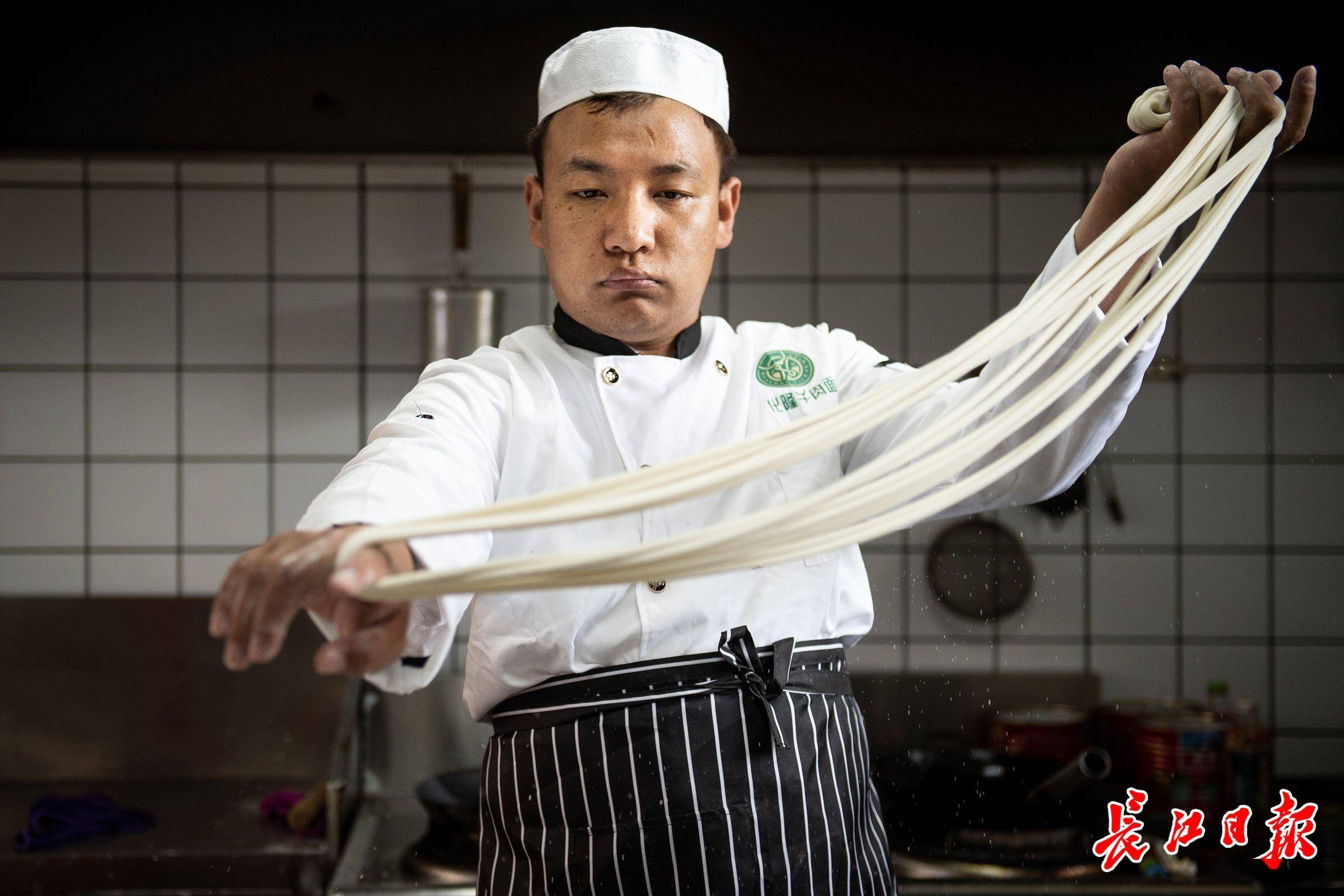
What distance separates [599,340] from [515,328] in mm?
1328

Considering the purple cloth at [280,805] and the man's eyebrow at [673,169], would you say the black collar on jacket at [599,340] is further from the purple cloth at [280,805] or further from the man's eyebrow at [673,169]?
the purple cloth at [280,805]

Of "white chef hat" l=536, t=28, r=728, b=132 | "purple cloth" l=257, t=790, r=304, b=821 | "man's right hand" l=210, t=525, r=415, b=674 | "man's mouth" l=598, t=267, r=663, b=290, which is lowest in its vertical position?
"purple cloth" l=257, t=790, r=304, b=821

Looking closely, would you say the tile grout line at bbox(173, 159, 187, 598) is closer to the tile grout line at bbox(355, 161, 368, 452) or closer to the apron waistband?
the tile grout line at bbox(355, 161, 368, 452)

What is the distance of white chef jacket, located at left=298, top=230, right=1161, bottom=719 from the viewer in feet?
2.40

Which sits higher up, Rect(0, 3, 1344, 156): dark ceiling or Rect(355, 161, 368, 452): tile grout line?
Rect(0, 3, 1344, 156): dark ceiling

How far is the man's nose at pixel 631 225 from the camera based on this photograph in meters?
0.76

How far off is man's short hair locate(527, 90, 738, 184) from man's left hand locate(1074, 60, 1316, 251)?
288 mm

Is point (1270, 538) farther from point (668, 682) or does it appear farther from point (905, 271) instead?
point (668, 682)

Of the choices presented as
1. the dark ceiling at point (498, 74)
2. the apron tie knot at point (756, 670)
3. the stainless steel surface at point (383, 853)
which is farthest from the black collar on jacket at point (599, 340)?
the stainless steel surface at point (383, 853)

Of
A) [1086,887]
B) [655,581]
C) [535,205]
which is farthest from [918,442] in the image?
[1086,887]

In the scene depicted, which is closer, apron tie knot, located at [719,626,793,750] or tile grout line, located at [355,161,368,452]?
apron tie knot, located at [719,626,793,750]

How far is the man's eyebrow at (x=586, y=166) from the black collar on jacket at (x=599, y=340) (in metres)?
0.11

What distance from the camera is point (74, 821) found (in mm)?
1716

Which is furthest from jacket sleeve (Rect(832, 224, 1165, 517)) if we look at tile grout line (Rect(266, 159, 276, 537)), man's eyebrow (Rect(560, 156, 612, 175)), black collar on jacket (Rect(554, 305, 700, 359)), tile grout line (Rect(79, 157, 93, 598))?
tile grout line (Rect(79, 157, 93, 598))
